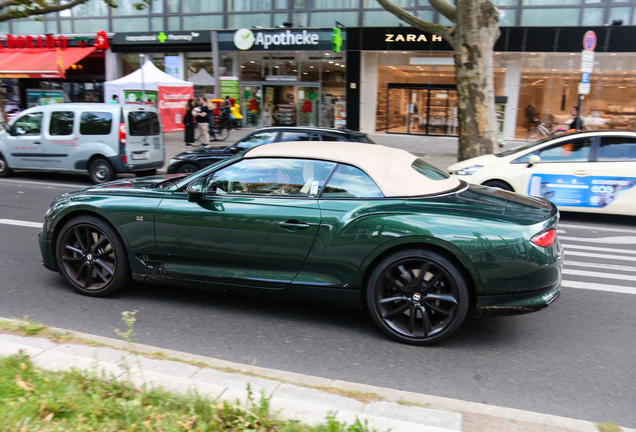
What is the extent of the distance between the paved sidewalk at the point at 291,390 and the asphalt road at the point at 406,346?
0.85 feet

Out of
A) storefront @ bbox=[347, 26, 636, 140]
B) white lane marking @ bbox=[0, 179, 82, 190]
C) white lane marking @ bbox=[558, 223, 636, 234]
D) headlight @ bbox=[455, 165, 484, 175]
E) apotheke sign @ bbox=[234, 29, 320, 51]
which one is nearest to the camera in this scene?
white lane marking @ bbox=[558, 223, 636, 234]

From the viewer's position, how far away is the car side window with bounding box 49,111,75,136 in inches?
471

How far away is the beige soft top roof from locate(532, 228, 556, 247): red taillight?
0.90 meters

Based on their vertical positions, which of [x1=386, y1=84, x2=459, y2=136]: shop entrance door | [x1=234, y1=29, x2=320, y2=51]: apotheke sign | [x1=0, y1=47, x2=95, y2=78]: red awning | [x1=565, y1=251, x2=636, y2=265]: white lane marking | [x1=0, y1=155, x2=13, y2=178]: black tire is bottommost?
[x1=565, y1=251, x2=636, y2=265]: white lane marking

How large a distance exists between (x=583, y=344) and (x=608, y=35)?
2001cm

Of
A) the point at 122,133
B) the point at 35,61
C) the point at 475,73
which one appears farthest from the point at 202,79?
the point at 475,73

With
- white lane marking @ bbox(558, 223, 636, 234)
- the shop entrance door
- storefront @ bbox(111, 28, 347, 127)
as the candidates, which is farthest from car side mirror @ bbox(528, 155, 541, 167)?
storefront @ bbox(111, 28, 347, 127)

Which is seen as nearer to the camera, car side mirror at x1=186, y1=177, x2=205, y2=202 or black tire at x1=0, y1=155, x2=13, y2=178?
car side mirror at x1=186, y1=177, x2=205, y2=202

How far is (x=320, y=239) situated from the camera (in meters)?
4.21

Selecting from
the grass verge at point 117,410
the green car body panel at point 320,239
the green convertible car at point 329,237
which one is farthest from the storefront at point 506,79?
the grass verge at point 117,410

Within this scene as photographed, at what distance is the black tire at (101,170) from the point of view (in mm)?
11992

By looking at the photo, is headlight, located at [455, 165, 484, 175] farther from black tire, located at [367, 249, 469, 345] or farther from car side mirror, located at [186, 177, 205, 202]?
car side mirror, located at [186, 177, 205, 202]

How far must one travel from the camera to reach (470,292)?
A: 401cm

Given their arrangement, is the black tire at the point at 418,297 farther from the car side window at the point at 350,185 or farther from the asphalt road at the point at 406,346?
the car side window at the point at 350,185
